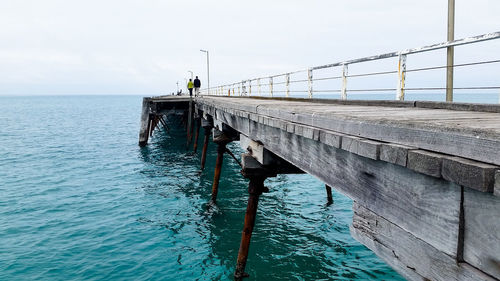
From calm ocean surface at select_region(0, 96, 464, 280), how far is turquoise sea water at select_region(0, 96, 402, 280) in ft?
0.11

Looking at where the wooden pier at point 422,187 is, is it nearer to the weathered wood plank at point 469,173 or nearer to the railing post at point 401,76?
the weathered wood plank at point 469,173

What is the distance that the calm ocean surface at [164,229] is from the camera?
9242 mm

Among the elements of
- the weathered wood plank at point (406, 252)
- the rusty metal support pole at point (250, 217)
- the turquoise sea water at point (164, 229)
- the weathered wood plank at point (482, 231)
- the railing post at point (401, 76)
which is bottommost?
A: the turquoise sea water at point (164, 229)

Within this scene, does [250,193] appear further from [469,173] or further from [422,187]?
[469,173]

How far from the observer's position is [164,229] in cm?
1190

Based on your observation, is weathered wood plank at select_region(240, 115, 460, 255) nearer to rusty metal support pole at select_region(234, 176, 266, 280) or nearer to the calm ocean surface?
rusty metal support pole at select_region(234, 176, 266, 280)

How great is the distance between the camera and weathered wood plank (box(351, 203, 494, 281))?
2.23 metres

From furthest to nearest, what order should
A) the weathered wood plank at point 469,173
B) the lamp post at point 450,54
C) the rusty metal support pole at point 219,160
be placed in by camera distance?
the rusty metal support pole at point 219,160, the lamp post at point 450,54, the weathered wood plank at point 469,173

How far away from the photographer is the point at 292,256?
9.60m

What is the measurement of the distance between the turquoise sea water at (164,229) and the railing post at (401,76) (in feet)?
15.6

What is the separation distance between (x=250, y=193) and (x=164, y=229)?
5073mm

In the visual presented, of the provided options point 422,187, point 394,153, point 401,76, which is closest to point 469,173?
point 422,187

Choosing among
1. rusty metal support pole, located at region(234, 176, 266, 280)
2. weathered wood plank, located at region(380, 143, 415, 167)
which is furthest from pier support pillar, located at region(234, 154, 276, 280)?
weathered wood plank, located at region(380, 143, 415, 167)

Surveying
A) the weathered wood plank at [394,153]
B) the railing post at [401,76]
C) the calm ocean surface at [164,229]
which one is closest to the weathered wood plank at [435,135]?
the weathered wood plank at [394,153]
